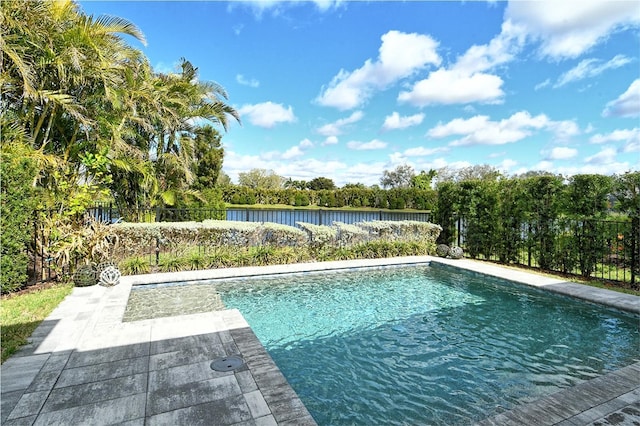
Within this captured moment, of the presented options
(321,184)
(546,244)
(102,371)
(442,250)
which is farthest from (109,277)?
(321,184)

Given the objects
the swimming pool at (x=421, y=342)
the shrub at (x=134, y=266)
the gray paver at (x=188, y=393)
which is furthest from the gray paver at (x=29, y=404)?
the shrub at (x=134, y=266)

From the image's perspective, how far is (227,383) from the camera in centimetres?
279

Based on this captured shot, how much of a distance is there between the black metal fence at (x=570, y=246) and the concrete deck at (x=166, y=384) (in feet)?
15.4

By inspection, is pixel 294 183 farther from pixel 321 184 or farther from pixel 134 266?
pixel 134 266

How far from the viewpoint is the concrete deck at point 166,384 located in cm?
236

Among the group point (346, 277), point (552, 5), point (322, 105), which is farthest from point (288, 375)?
point (322, 105)

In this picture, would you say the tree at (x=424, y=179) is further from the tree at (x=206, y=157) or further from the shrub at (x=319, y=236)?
the shrub at (x=319, y=236)

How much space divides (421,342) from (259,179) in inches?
1710

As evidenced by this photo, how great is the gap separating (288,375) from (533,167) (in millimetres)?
48483

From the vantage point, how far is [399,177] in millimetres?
50719

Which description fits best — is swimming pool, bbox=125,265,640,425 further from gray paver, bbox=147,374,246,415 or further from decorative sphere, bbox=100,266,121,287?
gray paver, bbox=147,374,246,415

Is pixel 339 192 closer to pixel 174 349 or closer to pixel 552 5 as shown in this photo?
pixel 552 5

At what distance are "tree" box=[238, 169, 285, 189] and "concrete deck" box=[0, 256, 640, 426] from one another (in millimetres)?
42287

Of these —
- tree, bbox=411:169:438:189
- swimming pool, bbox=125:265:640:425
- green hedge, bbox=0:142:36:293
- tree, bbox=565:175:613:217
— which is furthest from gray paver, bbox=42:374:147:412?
tree, bbox=411:169:438:189
